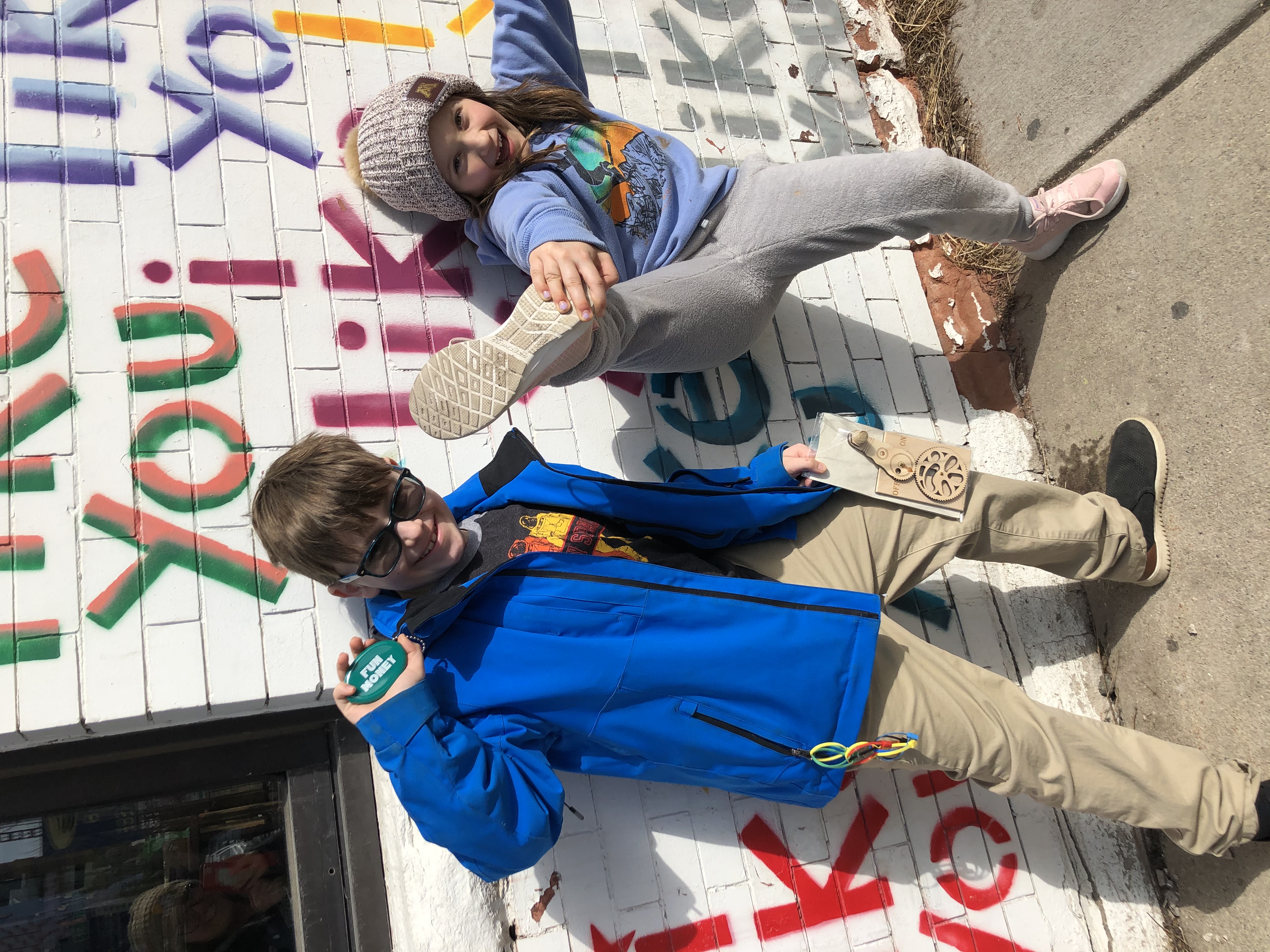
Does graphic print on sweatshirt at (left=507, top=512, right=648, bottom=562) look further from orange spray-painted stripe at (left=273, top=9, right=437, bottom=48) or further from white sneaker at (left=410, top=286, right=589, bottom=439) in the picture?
orange spray-painted stripe at (left=273, top=9, right=437, bottom=48)

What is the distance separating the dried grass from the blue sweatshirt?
1.47 metres

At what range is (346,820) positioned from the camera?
247 centimetres

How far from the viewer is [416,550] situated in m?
2.08

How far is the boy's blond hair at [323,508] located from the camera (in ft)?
6.48

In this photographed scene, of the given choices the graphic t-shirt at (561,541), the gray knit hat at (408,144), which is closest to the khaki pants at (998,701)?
the graphic t-shirt at (561,541)

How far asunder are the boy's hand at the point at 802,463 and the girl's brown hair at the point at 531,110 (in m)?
1.21

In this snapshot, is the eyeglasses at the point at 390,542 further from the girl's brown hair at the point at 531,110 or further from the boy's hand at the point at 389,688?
the girl's brown hair at the point at 531,110

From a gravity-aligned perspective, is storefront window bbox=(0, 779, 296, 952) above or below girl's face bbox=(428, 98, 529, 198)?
below

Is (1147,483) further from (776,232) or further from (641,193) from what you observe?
(641,193)

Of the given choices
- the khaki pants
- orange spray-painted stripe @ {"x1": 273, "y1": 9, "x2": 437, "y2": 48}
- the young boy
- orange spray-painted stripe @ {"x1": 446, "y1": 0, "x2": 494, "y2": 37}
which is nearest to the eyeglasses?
the young boy

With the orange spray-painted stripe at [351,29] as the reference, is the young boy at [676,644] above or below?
below

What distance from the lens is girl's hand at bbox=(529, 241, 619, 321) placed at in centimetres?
208

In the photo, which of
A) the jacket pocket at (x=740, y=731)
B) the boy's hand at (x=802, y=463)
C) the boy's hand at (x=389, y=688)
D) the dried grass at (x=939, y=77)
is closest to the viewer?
the boy's hand at (x=389, y=688)

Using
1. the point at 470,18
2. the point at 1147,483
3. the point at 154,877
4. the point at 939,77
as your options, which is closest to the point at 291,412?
the point at 154,877
